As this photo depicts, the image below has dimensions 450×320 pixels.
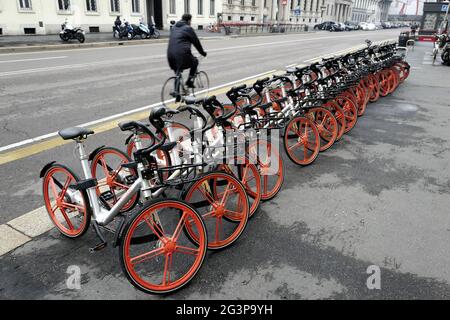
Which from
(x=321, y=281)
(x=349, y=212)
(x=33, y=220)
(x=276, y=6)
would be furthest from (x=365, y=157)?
(x=276, y=6)

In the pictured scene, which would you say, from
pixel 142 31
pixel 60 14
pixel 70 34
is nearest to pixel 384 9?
pixel 142 31

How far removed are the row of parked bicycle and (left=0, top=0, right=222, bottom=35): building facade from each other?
23.2 meters

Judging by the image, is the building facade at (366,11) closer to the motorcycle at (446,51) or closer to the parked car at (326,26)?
the parked car at (326,26)

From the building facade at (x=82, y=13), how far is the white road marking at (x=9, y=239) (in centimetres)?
2364

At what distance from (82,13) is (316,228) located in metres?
28.3

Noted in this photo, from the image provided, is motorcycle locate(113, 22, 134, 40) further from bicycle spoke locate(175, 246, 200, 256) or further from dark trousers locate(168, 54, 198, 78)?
bicycle spoke locate(175, 246, 200, 256)

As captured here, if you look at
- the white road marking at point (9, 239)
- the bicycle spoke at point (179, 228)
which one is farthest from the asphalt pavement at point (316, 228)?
the bicycle spoke at point (179, 228)

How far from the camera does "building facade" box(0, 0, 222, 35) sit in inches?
885

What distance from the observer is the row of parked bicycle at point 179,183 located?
8.90ft

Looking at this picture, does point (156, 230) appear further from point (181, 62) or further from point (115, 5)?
point (115, 5)

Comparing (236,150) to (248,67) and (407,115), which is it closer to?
(407,115)

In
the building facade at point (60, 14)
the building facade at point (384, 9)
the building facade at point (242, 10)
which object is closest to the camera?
the building facade at point (60, 14)

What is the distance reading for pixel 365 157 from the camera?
5.34 m

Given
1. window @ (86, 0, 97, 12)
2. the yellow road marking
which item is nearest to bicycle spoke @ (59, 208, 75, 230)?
the yellow road marking
